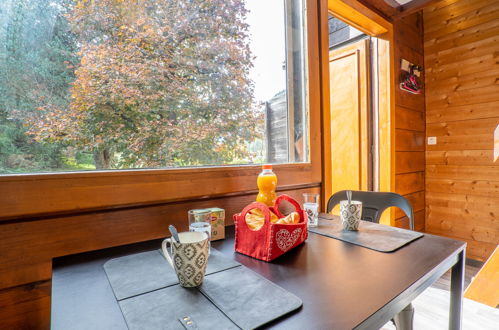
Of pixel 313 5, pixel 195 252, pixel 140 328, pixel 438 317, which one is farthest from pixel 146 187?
pixel 438 317

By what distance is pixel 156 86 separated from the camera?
1081 mm

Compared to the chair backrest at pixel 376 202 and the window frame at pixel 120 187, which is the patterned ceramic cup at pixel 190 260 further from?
the chair backrest at pixel 376 202

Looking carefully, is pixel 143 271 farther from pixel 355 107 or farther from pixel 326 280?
pixel 355 107

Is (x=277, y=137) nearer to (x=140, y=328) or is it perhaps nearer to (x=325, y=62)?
(x=325, y=62)

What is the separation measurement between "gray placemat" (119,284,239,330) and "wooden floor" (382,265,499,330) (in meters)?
1.42

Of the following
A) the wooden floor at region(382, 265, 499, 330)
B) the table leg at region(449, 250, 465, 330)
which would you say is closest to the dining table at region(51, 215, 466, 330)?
the table leg at region(449, 250, 465, 330)

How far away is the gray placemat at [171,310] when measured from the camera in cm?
44

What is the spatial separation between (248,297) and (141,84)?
900 millimetres

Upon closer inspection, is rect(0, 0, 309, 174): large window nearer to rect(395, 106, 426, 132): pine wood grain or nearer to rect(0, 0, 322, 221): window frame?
rect(0, 0, 322, 221): window frame

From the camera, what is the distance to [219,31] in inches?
50.1

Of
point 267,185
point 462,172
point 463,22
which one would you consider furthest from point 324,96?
point 463,22

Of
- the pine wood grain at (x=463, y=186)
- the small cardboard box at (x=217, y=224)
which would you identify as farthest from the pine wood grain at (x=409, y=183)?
the small cardboard box at (x=217, y=224)

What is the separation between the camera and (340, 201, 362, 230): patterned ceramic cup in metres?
0.95

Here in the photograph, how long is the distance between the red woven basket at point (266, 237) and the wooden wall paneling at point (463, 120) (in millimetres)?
2557
